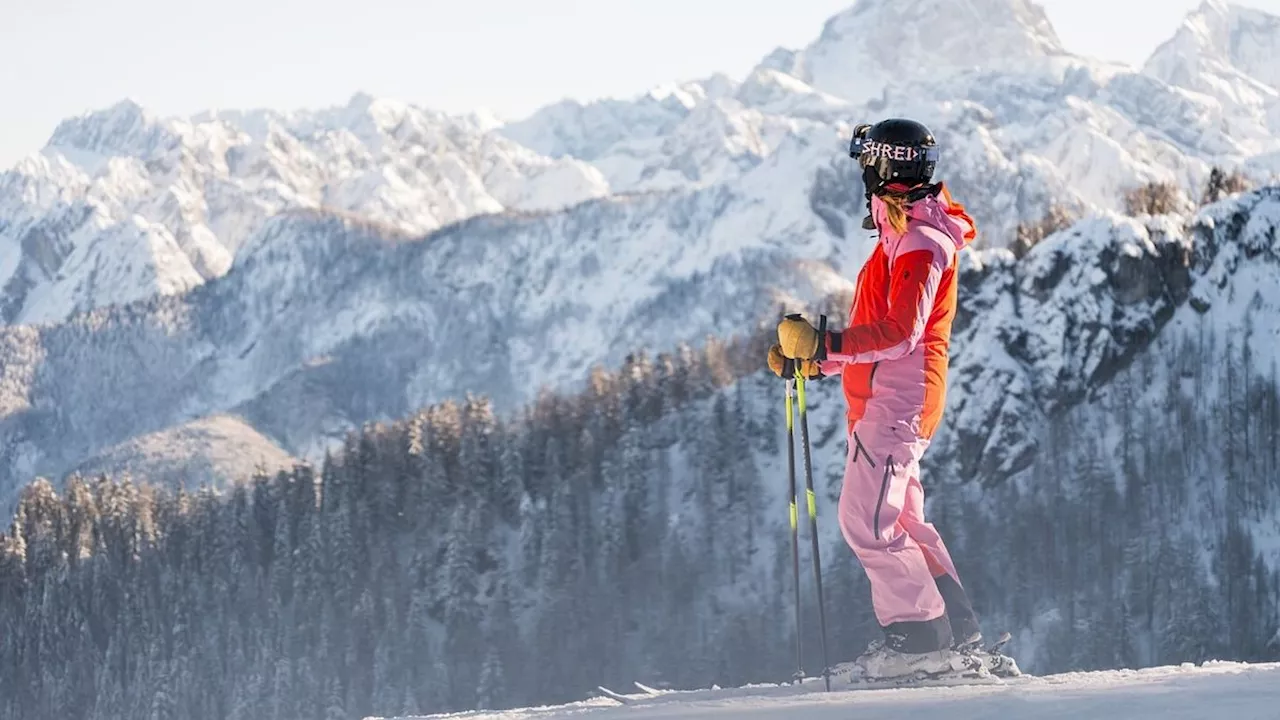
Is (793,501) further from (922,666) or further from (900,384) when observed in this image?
(922,666)

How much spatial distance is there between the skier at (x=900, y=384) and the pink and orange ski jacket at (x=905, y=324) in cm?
1

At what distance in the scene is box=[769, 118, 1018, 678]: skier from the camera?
47.3 ft

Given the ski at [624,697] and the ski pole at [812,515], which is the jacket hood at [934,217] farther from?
the ski at [624,697]

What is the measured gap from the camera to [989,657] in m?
14.6

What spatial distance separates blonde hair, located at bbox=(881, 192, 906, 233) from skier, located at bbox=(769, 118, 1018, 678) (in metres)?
0.01

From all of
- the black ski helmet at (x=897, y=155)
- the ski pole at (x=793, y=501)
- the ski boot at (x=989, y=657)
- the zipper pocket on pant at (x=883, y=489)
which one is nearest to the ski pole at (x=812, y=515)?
the ski pole at (x=793, y=501)

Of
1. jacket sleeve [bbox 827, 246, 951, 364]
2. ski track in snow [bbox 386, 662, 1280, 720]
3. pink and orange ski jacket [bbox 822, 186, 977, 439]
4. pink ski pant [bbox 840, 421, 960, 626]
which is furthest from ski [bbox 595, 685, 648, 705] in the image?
jacket sleeve [bbox 827, 246, 951, 364]

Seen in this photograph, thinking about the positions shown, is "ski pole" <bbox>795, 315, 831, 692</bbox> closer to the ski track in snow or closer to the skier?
the skier

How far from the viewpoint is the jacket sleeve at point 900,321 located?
14.3 m

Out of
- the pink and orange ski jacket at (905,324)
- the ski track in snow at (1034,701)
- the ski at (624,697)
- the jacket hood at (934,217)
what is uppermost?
the jacket hood at (934,217)

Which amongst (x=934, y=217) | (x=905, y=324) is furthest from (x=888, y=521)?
(x=934, y=217)

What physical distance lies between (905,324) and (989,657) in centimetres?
287

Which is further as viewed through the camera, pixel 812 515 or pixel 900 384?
pixel 812 515

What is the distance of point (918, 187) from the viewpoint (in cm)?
1487
